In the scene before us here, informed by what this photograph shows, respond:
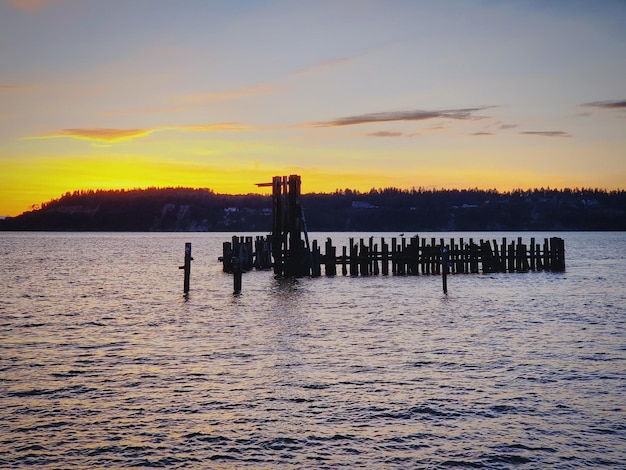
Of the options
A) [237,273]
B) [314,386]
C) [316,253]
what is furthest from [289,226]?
[314,386]

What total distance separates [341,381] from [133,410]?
456 cm

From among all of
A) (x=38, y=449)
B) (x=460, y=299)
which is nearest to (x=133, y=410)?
(x=38, y=449)

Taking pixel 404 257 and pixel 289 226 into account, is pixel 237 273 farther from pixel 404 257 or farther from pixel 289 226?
pixel 404 257

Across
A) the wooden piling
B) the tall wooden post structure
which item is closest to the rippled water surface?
the tall wooden post structure

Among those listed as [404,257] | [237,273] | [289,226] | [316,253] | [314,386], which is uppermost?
[289,226]

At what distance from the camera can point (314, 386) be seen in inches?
545

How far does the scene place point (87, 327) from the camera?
77.6ft

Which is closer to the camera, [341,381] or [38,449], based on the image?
[38,449]

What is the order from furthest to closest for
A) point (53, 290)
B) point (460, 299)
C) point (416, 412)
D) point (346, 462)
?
1. point (53, 290)
2. point (460, 299)
3. point (416, 412)
4. point (346, 462)

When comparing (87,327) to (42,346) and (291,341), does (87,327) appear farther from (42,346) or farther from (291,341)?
(291,341)

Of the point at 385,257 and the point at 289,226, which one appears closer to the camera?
the point at 289,226

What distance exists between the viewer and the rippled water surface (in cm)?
989

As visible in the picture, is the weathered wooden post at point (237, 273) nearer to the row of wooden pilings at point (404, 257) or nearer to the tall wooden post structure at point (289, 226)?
the row of wooden pilings at point (404, 257)

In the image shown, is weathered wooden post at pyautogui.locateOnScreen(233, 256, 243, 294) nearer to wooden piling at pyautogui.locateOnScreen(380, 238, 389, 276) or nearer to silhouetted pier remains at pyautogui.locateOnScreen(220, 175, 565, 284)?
silhouetted pier remains at pyautogui.locateOnScreen(220, 175, 565, 284)
